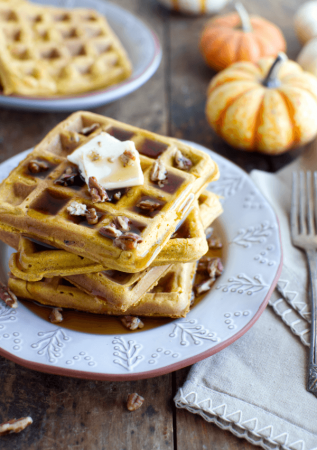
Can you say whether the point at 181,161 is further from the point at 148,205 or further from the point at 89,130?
the point at 89,130

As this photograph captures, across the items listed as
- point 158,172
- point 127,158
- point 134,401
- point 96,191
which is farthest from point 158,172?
point 134,401

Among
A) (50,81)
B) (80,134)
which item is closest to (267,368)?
(80,134)

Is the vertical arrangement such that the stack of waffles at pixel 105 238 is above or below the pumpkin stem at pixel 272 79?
below

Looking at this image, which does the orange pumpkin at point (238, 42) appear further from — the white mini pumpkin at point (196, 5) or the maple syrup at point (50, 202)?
the maple syrup at point (50, 202)

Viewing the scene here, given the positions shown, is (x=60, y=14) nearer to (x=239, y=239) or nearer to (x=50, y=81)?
(x=50, y=81)

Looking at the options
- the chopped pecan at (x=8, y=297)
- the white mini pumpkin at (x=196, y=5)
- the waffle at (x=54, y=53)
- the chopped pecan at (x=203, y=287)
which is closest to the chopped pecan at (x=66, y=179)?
the chopped pecan at (x=8, y=297)

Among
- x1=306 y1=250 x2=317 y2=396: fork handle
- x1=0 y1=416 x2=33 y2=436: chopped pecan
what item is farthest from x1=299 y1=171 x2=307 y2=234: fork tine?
x1=0 y1=416 x2=33 y2=436: chopped pecan
